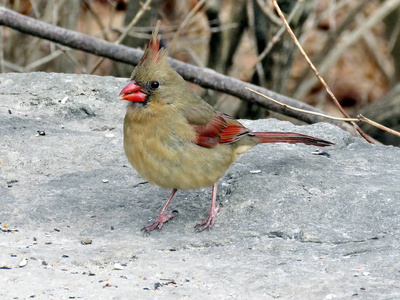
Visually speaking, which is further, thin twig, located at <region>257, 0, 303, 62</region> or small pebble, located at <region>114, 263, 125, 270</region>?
thin twig, located at <region>257, 0, 303, 62</region>

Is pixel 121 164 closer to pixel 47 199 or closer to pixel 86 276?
pixel 47 199

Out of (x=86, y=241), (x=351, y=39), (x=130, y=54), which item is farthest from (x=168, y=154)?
(x=351, y=39)

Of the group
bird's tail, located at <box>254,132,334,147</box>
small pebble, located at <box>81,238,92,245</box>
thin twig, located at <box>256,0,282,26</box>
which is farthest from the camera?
thin twig, located at <box>256,0,282,26</box>

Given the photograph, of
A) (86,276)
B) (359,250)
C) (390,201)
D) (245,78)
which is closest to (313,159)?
(390,201)

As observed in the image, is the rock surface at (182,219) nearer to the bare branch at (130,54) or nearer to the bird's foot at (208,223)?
the bird's foot at (208,223)

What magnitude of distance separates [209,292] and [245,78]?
4771 millimetres

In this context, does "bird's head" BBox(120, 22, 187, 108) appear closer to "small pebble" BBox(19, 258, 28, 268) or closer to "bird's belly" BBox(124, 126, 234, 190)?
"bird's belly" BBox(124, 126, 234, 190)

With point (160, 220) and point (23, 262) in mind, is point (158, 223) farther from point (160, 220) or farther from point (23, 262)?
point (23, 262)

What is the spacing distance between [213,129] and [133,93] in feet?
1.82

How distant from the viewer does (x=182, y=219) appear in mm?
4359

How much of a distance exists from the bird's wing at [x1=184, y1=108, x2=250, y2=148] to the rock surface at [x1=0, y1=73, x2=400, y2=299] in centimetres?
32

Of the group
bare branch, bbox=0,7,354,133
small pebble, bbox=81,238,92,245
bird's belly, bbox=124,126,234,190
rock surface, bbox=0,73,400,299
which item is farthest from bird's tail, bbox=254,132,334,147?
small pebble, bbox=81,238,92,245

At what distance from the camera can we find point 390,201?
4262mm

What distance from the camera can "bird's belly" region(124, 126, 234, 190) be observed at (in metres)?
4.03
